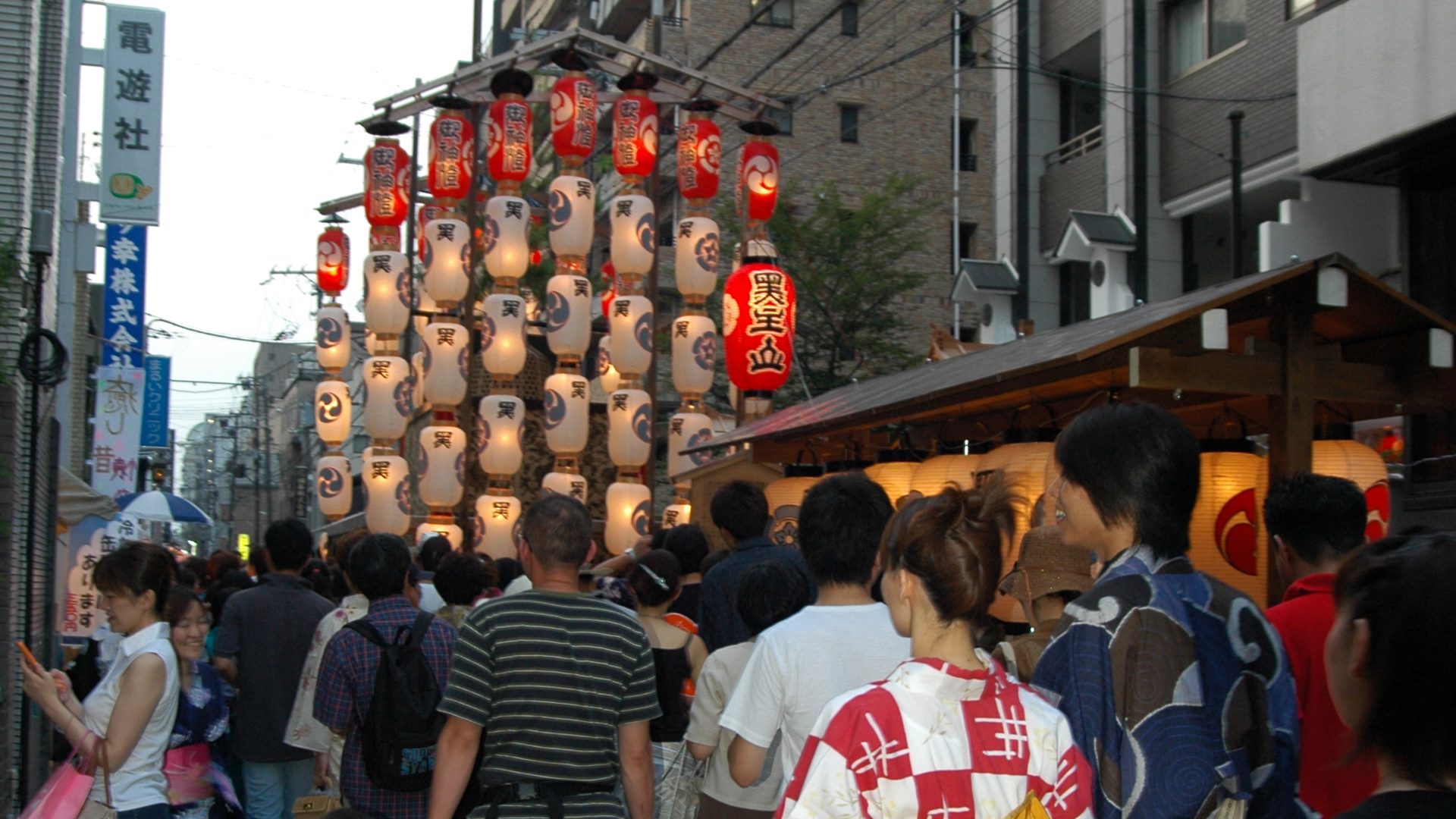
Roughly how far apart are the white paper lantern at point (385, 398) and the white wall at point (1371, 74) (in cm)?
1471

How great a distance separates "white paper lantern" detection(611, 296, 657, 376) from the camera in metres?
19.3

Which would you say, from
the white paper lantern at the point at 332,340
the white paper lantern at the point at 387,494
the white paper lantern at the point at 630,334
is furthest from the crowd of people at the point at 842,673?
the white paper lantern at the point at 332,340

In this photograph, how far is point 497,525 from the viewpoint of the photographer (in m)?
19.4

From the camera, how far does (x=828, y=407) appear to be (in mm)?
10539

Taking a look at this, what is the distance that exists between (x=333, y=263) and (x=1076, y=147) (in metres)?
15.3

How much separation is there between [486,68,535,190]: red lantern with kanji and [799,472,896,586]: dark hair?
1677 cm

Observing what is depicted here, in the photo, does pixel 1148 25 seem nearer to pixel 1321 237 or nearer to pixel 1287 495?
pixel 1321 237

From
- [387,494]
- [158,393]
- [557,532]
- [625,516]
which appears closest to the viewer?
[557,532]

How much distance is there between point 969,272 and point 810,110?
14.2 m

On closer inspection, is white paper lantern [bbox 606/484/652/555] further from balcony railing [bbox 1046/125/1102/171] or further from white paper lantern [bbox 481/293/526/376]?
balcony railing [bbox 1046/125/1102/171]

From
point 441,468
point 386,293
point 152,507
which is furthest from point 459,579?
point 386,293

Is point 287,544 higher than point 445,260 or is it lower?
lower

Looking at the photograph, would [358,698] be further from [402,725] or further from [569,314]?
[569,314]

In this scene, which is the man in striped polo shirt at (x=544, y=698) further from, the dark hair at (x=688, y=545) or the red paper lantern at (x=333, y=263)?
the red paper lantern at (x=333, y=263)
